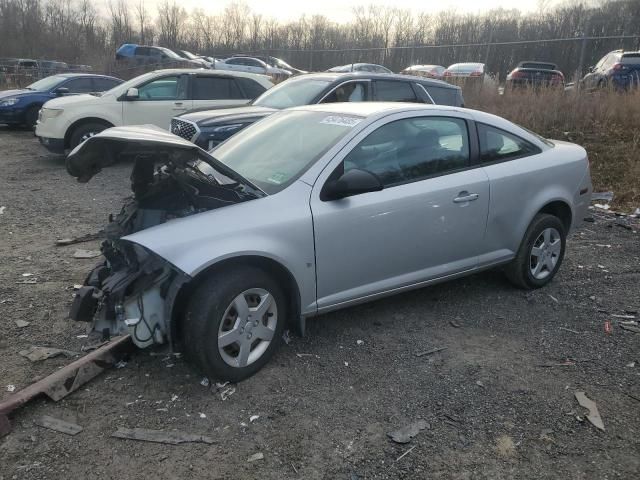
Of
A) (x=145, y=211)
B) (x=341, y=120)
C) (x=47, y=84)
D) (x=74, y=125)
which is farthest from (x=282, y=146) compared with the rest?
(x=47, y=84)

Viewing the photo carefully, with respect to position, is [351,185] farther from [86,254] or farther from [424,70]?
[424,70]

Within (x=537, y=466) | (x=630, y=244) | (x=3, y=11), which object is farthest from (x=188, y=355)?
(x=3, y=11)

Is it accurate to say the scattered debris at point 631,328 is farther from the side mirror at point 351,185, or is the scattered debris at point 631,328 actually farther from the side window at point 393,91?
the side window at point 393,91

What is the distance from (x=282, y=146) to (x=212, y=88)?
7.28 m

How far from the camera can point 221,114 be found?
7773 mm

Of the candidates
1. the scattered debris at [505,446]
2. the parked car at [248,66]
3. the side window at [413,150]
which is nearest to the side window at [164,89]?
the side window at [413,150]

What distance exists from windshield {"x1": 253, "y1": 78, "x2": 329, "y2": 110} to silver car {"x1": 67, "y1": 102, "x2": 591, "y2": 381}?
359 cm

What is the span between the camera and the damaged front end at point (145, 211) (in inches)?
124

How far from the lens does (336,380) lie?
11.3ft

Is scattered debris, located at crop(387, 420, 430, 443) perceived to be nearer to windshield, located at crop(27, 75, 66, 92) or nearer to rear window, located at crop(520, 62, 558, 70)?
windshield, located at crop(27, 75, 66, 92)

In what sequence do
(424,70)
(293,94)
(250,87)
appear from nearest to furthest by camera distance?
(293,94)
(250,87)
(424,70)

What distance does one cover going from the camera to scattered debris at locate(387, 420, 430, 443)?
292 cm

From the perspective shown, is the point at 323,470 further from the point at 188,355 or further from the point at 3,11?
the point at 3,11

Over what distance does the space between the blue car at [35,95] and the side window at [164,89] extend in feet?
13.9
